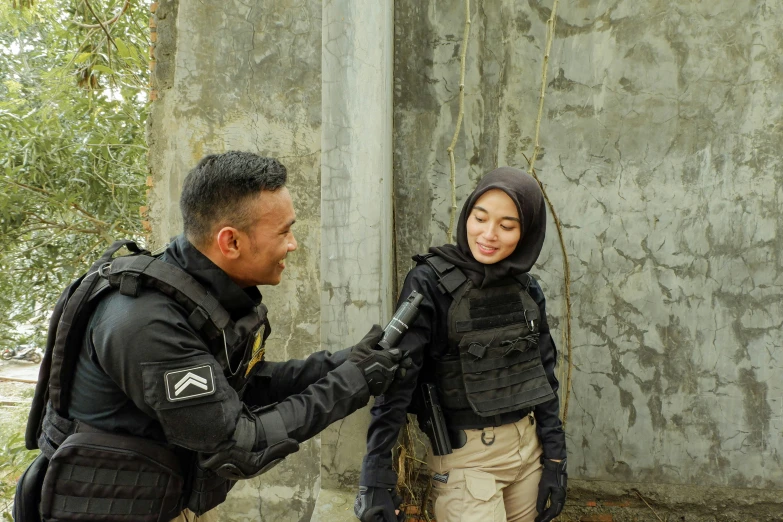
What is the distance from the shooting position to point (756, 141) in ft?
9.55

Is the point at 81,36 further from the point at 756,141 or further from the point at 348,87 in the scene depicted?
the point at 756,141

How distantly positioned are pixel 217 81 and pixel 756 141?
280 cm

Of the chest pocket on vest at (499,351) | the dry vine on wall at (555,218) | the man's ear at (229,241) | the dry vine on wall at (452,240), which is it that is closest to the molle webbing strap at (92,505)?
the man's ear at (229,241)

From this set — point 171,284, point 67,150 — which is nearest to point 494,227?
point 171,284

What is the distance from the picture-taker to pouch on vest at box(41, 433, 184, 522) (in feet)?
4.76

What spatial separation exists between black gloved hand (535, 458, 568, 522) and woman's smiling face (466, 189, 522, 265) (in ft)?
2.60

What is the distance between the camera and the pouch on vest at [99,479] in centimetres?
145

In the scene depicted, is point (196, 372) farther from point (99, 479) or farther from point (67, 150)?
point (67, 150)

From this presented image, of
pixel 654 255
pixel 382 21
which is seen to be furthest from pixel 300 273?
pixel 654 255

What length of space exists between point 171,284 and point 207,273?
119 mm

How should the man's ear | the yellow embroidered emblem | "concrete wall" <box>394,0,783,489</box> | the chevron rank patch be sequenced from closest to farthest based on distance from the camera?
the chevron rank patch, the man's ear, the yellow embroidered emblem, "concrete wall" <box>394,0,783,489</box>

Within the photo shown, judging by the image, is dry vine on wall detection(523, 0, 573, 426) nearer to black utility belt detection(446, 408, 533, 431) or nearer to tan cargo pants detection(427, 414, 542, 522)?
tan cargo pants detection(427, 414, 542, 522)

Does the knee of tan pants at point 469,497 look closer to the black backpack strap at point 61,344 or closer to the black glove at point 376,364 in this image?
A: the black glove at point 376,364

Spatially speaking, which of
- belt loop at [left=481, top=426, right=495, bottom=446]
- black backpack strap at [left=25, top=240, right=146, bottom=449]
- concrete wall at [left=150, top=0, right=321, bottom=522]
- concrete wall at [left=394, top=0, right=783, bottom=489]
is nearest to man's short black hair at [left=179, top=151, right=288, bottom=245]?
black backpack strap at [left=25, top=240, right=146, bottom=449]
